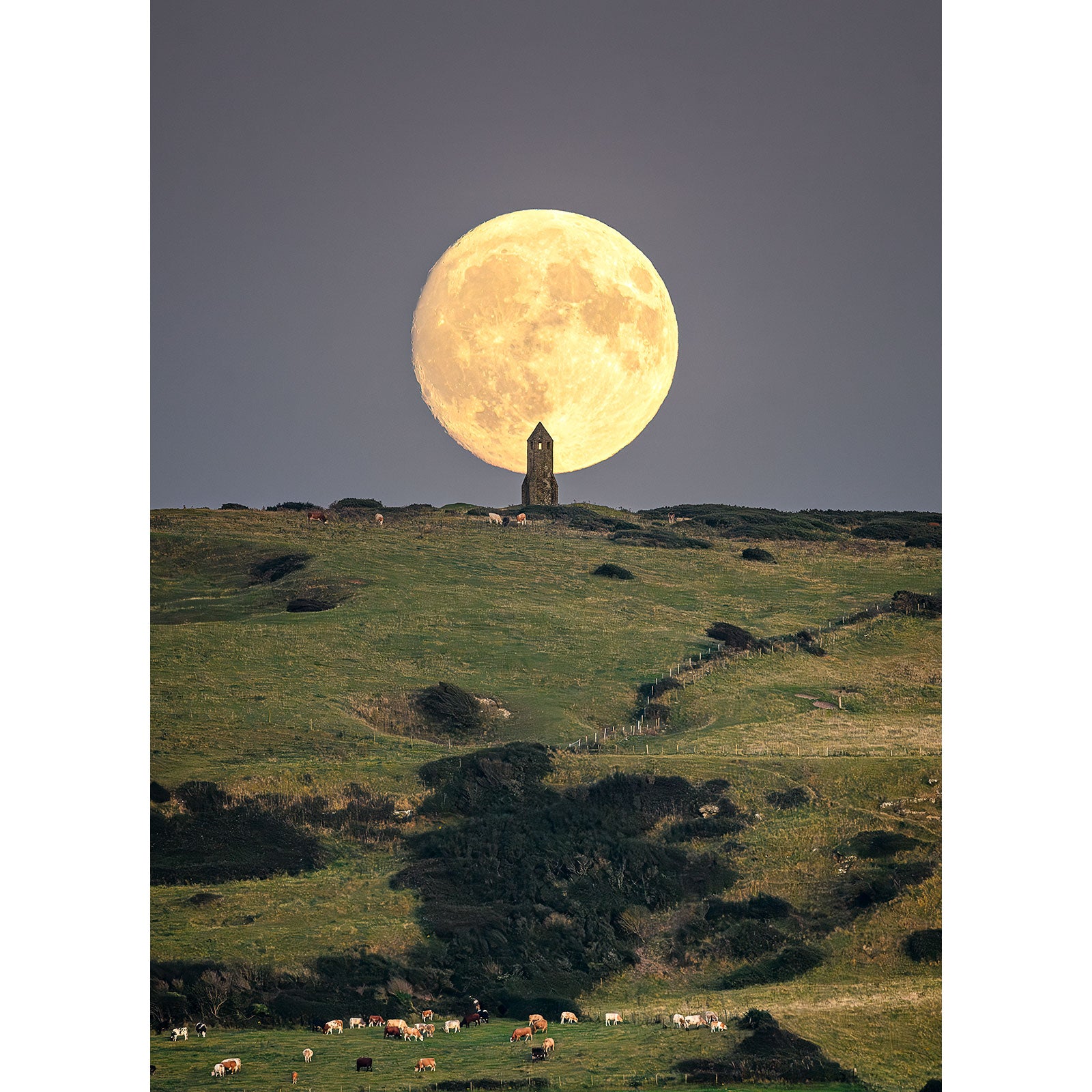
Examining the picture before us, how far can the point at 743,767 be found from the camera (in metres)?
33.5

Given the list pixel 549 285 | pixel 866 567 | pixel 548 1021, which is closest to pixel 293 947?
pixel 548 1021

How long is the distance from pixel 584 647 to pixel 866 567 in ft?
52.5

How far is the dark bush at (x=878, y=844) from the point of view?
2961 centimetres

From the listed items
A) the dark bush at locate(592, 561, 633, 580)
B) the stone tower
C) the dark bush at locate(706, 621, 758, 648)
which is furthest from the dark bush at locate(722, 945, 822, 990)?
the dark bush at locate(592, 561, 633, 580)

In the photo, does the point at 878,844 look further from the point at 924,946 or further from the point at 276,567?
the point at 276,567

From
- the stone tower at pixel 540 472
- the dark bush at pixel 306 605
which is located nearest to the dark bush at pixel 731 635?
the stone tower at pixel 540 472

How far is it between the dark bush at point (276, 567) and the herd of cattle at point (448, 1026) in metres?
27.8

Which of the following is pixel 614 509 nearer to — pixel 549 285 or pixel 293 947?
pixel 549 285

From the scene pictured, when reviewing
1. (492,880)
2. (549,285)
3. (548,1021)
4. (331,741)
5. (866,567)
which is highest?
(549,285)

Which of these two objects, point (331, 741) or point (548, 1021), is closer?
point (548, 1021)

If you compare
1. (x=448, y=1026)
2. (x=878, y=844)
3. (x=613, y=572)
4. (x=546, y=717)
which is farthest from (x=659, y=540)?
(x=448, y=1026)

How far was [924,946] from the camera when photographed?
26.9 m

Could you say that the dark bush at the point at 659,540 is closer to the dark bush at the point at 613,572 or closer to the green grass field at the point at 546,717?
the green grass field at the point at 546,717

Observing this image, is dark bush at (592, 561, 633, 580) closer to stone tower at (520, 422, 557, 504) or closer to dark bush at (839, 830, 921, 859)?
stone tower at (520, 422, 557, 504)
